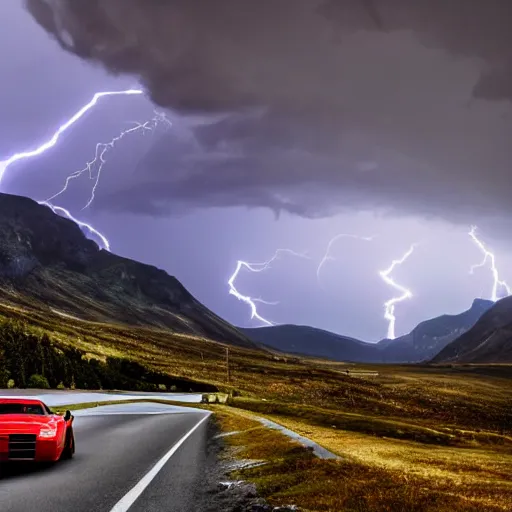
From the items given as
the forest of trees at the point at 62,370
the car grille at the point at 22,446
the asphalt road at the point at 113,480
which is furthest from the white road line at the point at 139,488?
the forest of trees at the point at 62,370

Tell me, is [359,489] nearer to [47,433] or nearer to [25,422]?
[47,433]

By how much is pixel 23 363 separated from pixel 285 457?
77881 millimetres

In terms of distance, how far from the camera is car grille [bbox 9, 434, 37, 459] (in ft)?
41.4

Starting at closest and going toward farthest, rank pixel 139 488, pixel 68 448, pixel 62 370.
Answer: pixel 139 488, pixel 68 448, pixel 62 370

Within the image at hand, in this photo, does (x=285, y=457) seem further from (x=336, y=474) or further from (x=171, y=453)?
(x=171, y=453)

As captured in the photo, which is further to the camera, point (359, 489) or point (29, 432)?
point (29, 432)

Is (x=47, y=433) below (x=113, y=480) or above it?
above

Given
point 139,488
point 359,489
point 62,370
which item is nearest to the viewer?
point 359,489

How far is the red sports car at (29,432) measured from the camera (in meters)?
12.6

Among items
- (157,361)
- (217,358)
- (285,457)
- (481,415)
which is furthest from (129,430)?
(217,358)

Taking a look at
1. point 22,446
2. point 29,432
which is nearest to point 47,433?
point 29,432

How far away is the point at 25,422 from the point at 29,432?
0.37 meters

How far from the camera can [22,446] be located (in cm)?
1276

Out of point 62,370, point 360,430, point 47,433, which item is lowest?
point 360,430
